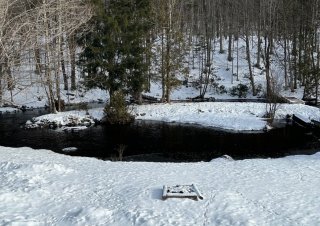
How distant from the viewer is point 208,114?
95.8 feet

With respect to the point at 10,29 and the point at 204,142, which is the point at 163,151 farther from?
the point at 10,29

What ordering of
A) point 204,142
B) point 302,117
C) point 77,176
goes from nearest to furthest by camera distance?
point 77,176
point 204,142
point 302,117

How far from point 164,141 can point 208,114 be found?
6900 millimetres

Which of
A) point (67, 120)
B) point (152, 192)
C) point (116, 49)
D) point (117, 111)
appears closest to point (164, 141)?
point (117, 111)

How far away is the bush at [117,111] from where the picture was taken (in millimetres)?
28578

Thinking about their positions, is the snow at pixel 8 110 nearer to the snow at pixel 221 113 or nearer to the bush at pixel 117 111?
the bush at pixel 117 111

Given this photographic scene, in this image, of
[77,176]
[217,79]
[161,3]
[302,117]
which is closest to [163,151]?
[77,176]

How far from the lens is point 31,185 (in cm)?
1257

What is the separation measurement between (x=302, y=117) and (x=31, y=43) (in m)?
19.5

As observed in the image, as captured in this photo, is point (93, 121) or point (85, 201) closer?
point (85, 201)

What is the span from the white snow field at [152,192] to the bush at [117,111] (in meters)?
12.5

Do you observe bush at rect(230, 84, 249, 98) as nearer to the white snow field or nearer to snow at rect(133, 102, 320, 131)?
snow at rect(133, 102, 320, 131)

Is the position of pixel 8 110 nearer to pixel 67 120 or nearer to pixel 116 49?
pixel 67 120

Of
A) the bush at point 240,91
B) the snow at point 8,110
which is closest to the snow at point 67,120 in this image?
the snow at point 8,110
